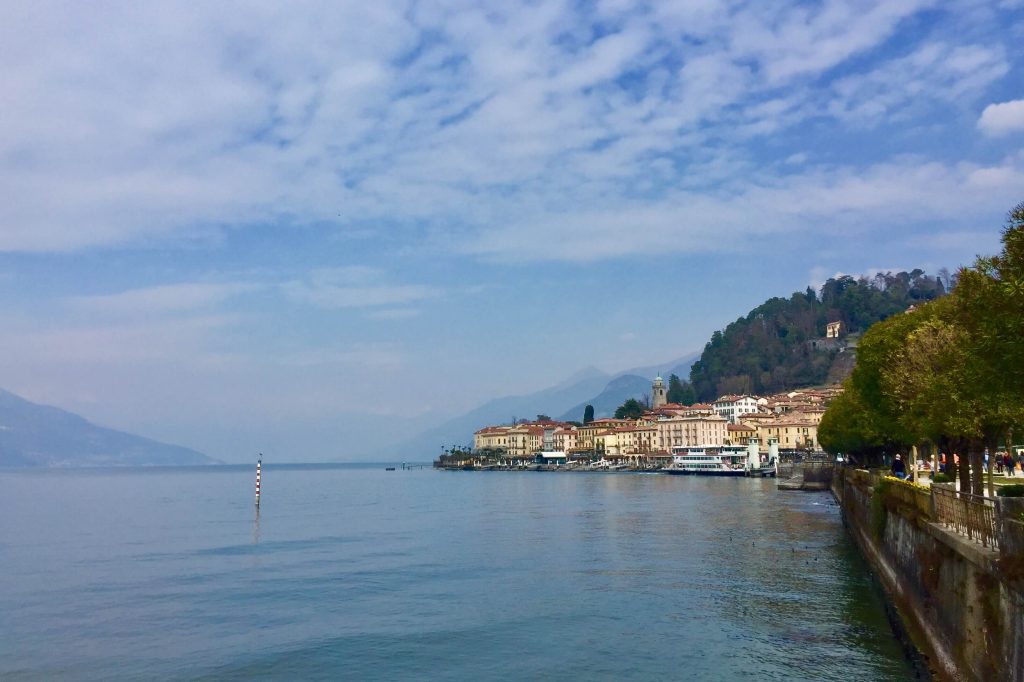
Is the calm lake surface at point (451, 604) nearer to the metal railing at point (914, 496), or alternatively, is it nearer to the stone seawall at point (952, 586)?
the stone seawall at point (952, 586)

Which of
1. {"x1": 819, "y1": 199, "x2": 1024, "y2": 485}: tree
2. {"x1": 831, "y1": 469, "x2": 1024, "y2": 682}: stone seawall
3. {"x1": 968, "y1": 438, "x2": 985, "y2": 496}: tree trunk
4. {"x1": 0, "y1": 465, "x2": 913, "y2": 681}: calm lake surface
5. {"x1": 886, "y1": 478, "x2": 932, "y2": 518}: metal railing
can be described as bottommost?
{"x1": 0, "y1": 465, "x2": 913, "y2": 681}: calm lake surface

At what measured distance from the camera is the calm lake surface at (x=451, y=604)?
2700cm

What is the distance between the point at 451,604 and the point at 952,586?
68.6 ft

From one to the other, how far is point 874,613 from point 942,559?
10.4m

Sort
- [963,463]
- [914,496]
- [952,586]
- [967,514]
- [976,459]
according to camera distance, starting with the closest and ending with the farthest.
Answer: [967,514] → [952,586] → [914,496] → [976,459] → [963,463]

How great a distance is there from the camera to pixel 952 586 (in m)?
21.4

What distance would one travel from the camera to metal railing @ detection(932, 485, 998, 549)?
18609 mm

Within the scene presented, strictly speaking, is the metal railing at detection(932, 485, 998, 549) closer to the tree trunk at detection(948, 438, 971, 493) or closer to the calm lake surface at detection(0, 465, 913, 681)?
the calm lake surface at detection(0, 465, 913, 681)

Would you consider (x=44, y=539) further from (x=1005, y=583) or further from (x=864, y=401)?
(x=1005, y=583)

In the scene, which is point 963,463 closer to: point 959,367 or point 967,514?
point 959,367

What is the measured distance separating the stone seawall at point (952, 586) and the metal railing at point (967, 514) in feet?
0.80

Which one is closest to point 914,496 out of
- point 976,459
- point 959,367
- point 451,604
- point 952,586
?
point 959,367

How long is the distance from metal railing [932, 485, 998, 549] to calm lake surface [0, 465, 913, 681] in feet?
16.9

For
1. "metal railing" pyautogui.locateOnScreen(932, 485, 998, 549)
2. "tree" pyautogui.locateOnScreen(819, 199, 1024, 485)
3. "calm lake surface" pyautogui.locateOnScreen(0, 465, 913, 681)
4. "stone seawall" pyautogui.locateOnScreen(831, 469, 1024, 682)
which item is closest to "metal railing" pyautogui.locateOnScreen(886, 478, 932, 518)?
"stone seawall" pyautogui.locateOnScreen(831, 469, 1024, 682)
